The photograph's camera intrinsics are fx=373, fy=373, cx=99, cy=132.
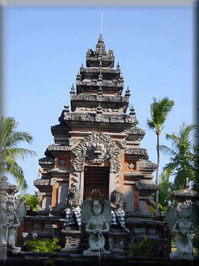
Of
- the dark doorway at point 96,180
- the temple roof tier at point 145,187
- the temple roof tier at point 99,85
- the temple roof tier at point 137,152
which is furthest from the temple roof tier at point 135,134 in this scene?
the temple roof tier at point 99,85

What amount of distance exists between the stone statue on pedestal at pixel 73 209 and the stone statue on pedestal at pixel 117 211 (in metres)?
1.35

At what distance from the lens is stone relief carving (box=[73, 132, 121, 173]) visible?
1681cm

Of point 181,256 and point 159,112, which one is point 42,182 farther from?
point 159,112

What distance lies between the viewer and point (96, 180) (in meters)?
18.8

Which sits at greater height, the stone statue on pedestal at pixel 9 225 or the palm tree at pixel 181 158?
the palm tree at pixel 181 158

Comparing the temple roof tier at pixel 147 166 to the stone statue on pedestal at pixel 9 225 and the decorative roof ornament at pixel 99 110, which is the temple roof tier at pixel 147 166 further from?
the stone statue on pedestal at pixel 9 225

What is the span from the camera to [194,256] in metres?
12.7

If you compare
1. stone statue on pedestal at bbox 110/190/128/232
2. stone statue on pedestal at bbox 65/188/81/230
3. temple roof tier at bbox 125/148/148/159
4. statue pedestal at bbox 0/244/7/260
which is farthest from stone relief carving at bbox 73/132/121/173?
statue pedestal at bbox 0/244/7/260

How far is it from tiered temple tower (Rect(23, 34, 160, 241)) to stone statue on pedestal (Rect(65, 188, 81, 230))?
97cm

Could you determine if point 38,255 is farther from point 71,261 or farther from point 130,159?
point 130,159

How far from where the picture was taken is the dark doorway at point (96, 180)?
18.1m

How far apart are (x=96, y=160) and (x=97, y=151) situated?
0.43 m

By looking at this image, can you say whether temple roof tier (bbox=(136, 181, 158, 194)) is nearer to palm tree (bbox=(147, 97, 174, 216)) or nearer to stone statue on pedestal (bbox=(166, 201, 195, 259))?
stone statue on pedestal (bbox=(166, 201, 195, 259))

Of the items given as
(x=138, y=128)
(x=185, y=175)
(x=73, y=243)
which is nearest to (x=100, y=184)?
(x=138, y=128)
